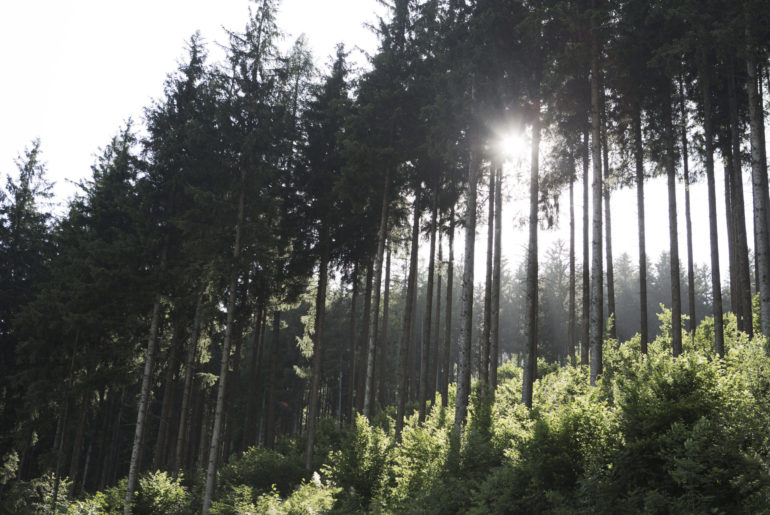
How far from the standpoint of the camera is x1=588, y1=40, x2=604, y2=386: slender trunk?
39.7 feet

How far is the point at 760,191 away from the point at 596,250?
408cm

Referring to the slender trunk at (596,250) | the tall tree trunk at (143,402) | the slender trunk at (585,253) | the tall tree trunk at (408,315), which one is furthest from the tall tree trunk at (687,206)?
the tall tree trunk at (143,402)

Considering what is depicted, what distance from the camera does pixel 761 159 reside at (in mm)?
12039

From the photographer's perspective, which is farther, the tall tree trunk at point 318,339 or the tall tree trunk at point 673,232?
the tall tree trunk at point 318,339

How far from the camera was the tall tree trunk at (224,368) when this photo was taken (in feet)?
46.6

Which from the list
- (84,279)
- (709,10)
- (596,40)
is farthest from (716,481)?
(84,279)

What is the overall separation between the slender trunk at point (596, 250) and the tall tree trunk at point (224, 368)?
10.6 metres

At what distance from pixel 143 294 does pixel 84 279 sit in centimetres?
352

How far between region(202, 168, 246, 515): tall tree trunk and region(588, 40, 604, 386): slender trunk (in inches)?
419

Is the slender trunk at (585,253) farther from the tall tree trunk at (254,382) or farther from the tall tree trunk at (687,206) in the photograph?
the tall tree trunk at (254,382)

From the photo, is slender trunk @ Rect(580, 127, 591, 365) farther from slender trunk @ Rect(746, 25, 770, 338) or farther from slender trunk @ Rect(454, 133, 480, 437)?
slender trunk @ Rect(454, 133, 480, 437)

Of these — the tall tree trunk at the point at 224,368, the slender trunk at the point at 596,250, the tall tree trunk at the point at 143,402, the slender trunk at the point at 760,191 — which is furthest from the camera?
the tall tree trunk at the point at 143,402

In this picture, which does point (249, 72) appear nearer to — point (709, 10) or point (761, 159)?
point (709, 10)

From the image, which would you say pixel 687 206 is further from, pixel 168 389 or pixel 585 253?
pixel 168 389
